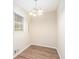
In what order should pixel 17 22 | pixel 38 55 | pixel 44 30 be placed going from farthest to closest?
pixel 44 30, pixel 17 22, pixel 38 55

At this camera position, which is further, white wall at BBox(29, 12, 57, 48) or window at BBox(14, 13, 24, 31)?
white wall at BBox(29, 12, 57, 48)

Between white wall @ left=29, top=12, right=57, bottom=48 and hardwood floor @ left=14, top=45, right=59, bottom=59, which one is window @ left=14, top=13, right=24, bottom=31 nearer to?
white wall @ left=29, top=12, right=57, bottom=48

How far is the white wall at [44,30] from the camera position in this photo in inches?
167

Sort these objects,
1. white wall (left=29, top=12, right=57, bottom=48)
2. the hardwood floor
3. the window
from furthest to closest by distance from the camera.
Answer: white wall (left=29, top=12, right=57, bottom=48)
the window
the hardwood floor

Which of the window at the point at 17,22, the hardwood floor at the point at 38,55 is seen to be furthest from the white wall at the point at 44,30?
the window at the point at 17,22

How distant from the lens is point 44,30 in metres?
4.54

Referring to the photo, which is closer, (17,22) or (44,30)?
(17,22)

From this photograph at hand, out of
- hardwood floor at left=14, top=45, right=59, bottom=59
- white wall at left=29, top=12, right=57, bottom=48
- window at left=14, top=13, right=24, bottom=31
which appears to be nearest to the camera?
hardwood floor at left=14, top=45, right=59, bottom=59

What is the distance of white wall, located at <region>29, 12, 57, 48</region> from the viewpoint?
425 cm

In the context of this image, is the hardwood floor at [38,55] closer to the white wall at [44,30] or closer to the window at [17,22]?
the white wall at [44,30]

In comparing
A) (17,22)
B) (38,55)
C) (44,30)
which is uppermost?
(17,22)

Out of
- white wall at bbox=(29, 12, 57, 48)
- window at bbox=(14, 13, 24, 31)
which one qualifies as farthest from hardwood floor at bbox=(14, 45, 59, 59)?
window at bbox=(14, 13, 24, 31)
